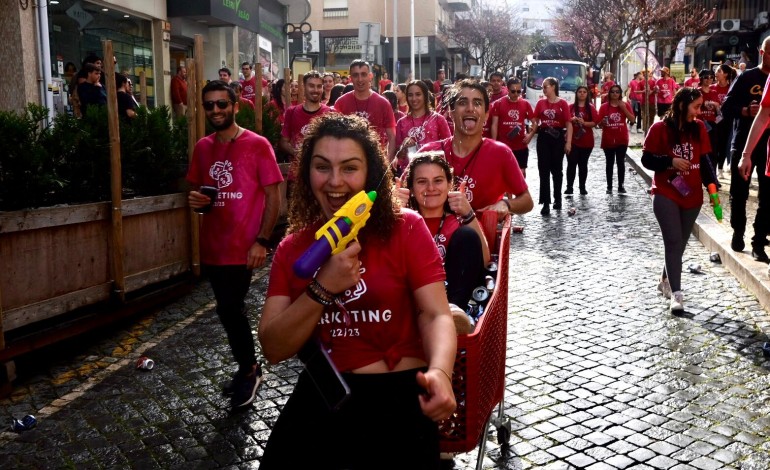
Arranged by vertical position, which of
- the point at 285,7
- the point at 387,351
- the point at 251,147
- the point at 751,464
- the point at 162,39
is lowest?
the point at 751,464

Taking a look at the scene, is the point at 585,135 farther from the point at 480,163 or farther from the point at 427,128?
the point at 480,163

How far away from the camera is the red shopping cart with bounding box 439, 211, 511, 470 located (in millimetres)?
3240

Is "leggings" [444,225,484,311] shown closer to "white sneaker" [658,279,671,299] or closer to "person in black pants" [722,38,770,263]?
"person in black pants" [722,38,770,263]

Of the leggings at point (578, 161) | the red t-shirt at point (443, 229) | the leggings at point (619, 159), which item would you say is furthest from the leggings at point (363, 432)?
the leggings at point (619, 159)

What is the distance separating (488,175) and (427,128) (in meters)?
3.82

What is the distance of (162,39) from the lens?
2069 cm

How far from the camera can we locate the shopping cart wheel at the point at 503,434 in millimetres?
4320

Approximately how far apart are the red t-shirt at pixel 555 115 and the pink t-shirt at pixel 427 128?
12.6ft

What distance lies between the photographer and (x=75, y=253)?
6.15m

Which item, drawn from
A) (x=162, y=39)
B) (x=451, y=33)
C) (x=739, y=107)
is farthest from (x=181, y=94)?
(x=451, y=33)

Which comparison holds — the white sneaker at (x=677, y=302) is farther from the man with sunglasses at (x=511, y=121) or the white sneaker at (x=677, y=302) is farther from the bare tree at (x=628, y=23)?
the bare tree at (x=628, y=23)

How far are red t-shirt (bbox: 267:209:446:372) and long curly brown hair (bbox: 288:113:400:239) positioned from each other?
5 cm

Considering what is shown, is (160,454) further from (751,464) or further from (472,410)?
(751,464)

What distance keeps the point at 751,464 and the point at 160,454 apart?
288 centimetres
